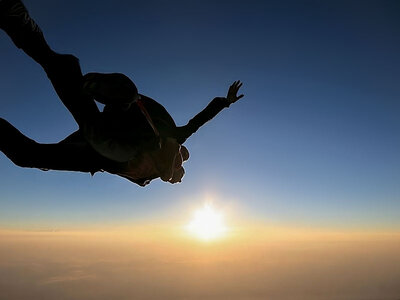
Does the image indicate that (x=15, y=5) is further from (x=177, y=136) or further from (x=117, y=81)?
(x=177, y=136)

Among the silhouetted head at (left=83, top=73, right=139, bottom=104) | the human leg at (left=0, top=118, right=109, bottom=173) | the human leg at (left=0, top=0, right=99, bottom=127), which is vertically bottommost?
the human leg at (left=0, top=118, right=109, bottom=173)

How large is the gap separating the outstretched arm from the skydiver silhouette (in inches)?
0.7

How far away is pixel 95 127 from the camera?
3186 mm

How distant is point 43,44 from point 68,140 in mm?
1163

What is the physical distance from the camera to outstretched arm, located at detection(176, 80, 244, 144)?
4125 millimetres

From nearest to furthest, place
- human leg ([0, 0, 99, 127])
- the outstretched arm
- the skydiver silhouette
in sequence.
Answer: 1. human leg ([0, 0, 99, 127])
2. the skydiver silhouette
3. the outstretched arm

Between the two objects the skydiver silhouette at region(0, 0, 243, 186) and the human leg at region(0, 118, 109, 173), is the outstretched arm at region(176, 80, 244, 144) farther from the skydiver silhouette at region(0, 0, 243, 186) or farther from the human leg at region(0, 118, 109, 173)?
the human leg at region(0, 118, 109, 173)

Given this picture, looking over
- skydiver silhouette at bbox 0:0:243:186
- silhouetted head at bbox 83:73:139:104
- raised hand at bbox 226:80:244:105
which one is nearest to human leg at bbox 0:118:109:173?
skydiver silhouette at bbox 0:0:243:186

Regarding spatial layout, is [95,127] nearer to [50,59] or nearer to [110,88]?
[110,88]

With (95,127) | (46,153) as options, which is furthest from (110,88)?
(46,153)

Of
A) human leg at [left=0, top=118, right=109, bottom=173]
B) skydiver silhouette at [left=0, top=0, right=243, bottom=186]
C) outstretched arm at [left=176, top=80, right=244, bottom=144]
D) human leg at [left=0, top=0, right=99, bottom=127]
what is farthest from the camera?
outstretched arm at [left=176, top=80, right=244, bottom=144]

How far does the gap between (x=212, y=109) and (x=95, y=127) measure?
5.55 ft

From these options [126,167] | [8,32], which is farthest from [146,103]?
[8,32]

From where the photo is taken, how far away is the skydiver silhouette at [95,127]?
9.23 feet
